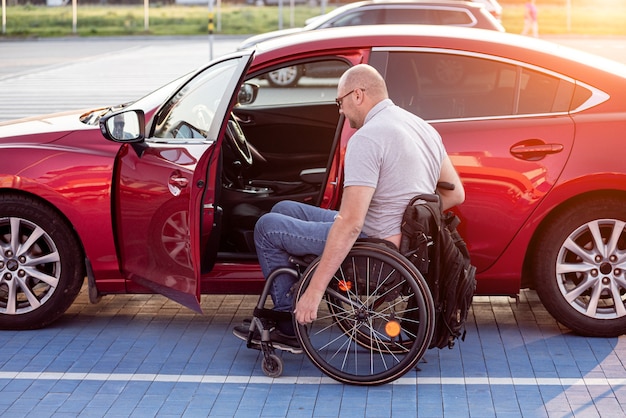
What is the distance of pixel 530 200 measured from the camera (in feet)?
19.5

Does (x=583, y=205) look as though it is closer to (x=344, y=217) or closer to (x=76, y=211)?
(x=344, y=217)

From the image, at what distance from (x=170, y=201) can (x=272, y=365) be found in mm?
1011

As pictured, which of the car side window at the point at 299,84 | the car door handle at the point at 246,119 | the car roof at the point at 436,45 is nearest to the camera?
the car roof at the point at 436,45

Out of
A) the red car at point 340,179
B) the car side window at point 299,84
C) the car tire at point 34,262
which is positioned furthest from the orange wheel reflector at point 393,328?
the car side window at point 299,84

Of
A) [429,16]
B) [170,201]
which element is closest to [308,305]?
[170,201]

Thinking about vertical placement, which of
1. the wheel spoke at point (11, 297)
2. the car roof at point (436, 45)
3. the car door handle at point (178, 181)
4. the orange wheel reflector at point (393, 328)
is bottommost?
the wheel spoke at point (11, 297)

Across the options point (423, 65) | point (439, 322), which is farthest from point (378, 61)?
point (439, 322)

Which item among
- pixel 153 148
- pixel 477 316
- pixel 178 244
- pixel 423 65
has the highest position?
pixel 423 65

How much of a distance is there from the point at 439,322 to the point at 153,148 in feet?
5.83

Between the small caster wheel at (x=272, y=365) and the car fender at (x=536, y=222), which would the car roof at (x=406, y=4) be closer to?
the car fender at (x=536, y=222)

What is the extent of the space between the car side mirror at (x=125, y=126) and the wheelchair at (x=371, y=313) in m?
1.13

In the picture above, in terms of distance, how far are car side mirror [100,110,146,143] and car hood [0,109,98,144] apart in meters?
0.29

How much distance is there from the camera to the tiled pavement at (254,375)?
5094 millimetres

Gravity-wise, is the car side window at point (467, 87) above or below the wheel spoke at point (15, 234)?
above
